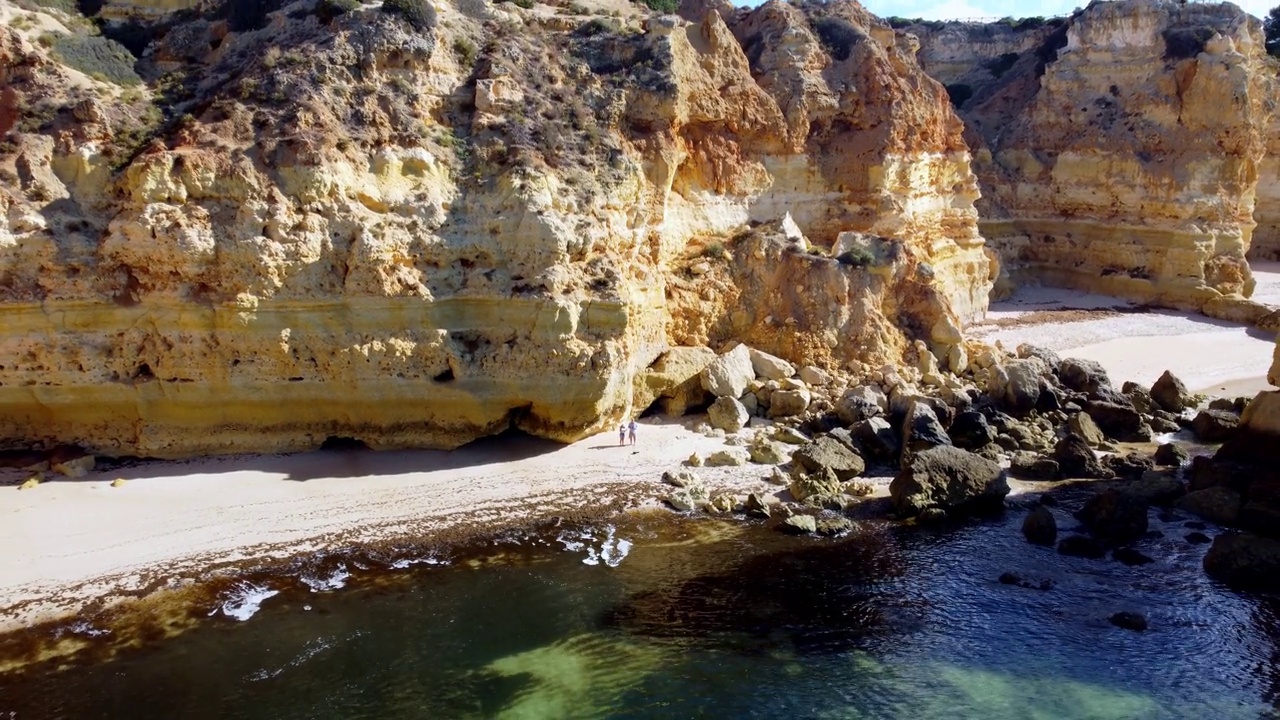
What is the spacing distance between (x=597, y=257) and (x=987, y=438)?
10.8 m

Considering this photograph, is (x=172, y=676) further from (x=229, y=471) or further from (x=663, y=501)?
(x=663, y=501)

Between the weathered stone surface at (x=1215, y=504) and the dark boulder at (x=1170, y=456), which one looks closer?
the weathered stone surface at (x=1215, y=504)

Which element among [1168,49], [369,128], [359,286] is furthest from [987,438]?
[1168,49]

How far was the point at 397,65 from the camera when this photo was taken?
21.5 m

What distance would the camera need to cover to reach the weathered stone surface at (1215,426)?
22.5 metres

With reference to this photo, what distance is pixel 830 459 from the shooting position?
1986 centimetres

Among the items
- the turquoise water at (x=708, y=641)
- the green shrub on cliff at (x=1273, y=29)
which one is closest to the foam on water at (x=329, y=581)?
the turquoise water at (x=708, y=641)

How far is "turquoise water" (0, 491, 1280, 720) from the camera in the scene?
40.7ft

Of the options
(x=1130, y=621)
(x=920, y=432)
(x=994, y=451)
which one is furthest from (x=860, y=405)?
(x=1130, y=621)

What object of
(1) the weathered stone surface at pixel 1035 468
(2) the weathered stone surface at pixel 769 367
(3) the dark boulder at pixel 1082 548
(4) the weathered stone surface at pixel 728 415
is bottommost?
(3) the dark boulder at pixel 1082 548

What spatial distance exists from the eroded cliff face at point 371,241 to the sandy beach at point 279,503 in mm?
815

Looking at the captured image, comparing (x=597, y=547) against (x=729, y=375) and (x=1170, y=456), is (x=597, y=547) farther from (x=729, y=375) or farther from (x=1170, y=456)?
(x=1170, y=456)

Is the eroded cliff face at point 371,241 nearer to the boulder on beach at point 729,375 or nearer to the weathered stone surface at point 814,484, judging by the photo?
the boulder on beach at point 729,375

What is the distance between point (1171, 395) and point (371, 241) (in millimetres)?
22236
